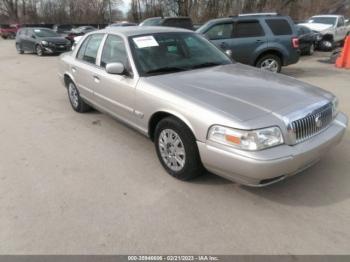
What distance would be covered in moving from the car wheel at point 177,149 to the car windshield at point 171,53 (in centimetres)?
82

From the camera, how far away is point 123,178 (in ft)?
12.6

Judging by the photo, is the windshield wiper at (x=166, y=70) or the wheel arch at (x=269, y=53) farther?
the wheel arch at (x=269, y=53)

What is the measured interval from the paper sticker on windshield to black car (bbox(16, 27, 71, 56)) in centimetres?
1417

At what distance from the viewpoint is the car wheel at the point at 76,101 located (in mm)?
6023

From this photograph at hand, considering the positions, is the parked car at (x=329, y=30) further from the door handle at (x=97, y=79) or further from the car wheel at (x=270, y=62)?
the door handle at (x=97, y=79)

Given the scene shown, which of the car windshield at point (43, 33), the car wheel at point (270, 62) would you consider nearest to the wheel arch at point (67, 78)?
the car wheel at point (270, 62)

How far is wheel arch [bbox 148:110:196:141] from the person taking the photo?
3.33m

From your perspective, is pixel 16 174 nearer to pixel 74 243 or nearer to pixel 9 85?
pixel 74 243

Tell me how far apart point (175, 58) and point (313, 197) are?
2.38 m

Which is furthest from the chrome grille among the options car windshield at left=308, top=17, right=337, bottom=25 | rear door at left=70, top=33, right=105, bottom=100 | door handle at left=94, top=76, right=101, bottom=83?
car windshield at left=308, top=17, right=337, bottom=25

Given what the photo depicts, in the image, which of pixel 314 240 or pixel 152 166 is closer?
pixel 314 240

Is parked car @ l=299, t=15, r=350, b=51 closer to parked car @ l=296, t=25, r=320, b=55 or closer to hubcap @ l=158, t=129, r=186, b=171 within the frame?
parked car @ l=296, t=25, r=320, b=55

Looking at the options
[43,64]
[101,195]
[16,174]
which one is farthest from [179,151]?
[43,64]

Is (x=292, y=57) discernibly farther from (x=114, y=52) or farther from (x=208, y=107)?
(x=208, y=107)
